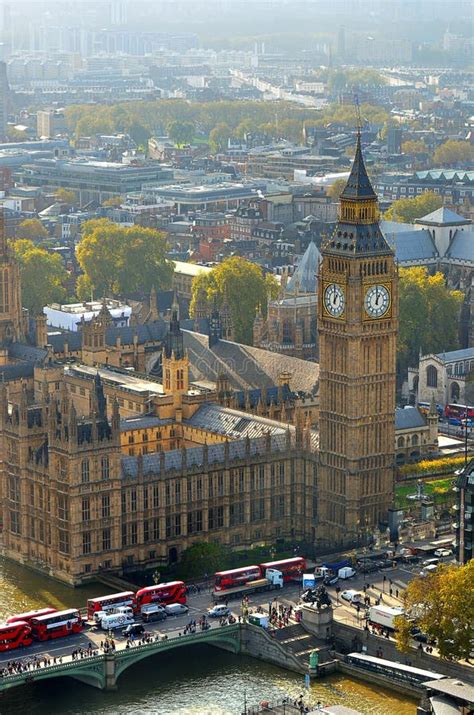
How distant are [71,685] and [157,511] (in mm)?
20026

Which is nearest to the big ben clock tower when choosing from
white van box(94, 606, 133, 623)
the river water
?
the river water

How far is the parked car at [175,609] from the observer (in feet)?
424

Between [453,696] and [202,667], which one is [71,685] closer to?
[202,667]

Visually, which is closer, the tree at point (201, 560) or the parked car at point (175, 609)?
the parked car at point (175, 609)

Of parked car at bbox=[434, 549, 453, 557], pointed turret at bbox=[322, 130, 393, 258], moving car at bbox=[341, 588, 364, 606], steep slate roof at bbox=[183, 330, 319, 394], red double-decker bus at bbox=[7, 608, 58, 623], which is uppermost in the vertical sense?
pointed turret at bbox=[322, 130, 393, 258]

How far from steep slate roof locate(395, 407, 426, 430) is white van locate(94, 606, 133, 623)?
40872 mm

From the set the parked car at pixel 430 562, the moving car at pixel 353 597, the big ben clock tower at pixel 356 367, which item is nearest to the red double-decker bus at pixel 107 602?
the moving car at pixel 353 597

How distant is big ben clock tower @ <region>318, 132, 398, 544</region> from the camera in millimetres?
140750

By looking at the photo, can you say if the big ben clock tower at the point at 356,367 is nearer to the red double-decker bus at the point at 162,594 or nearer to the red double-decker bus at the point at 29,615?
the red double-decker bus at the point at 162,594

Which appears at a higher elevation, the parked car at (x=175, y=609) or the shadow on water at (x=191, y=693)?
the parked car at (x=175, y=609)

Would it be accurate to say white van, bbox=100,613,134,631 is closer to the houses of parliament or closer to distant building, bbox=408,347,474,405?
the houses of parliament

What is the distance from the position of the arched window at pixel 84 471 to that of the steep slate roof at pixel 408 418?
33892mm

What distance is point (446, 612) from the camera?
397ft

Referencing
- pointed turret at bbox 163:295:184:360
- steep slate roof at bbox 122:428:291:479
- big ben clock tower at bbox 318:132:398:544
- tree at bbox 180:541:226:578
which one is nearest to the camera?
tree at bbox 180:541:226:578
